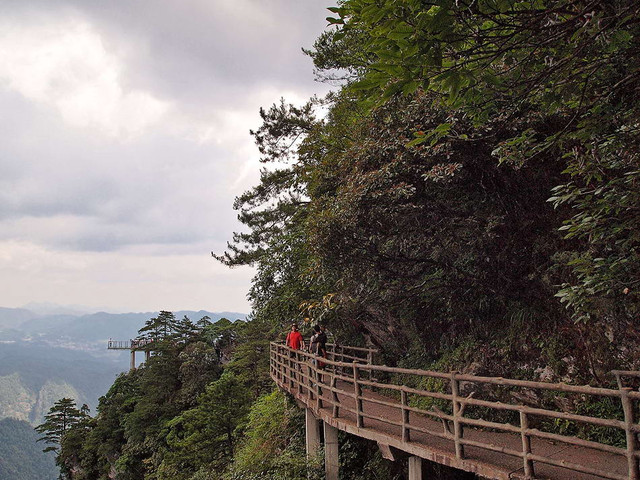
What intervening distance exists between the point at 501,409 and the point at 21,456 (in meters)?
145

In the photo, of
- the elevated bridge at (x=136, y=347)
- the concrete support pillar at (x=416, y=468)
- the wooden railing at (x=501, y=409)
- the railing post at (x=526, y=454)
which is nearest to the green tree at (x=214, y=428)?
the wooden railing at (x=501, y=409)

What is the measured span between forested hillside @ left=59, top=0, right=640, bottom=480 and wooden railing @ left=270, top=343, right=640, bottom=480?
19.5 inches

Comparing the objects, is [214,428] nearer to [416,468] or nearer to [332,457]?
[332,457]

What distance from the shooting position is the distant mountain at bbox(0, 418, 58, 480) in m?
103

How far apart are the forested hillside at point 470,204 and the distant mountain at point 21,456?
392 ft

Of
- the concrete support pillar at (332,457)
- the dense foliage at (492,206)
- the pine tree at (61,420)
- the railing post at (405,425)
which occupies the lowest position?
the pine tree at (61,420)

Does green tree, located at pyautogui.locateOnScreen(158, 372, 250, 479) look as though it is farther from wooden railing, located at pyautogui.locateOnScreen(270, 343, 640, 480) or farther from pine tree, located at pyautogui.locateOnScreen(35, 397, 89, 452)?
pine tree, located at pyautogui.locateOnScreen(35, 397, 89, 452)

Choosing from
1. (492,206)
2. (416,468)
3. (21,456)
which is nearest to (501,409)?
(416,468)

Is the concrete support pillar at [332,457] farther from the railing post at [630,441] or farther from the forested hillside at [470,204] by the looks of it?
the railing post at [630,441]

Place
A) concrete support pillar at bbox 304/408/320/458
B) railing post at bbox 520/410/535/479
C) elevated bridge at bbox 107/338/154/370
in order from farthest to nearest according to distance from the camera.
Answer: elevated bridge at bbox 107/338/154/370 → concrete support pillar at bbox 304/408/320/458 → railing post at bbox 520/410/535/479

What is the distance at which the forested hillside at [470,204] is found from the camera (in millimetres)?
3107

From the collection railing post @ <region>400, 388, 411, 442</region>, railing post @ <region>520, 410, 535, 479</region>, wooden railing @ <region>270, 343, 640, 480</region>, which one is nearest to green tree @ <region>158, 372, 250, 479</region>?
wooden railing @ <region>270, 343, 640, 480</region>

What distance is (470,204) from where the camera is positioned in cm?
859

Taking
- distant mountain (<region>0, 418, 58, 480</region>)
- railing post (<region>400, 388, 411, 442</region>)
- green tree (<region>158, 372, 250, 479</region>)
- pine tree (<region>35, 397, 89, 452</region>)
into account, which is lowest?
distant mountain (<region>0, 418, 58, 480</region>)
